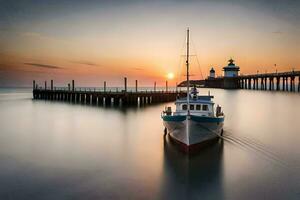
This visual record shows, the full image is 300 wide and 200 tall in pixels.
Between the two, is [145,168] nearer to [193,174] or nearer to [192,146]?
[193,174]

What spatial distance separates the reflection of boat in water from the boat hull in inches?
23.2

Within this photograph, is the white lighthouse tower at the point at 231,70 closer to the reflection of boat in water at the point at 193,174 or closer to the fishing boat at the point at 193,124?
the fishing boat at the point at 193,124

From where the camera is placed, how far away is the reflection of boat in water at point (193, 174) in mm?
9734

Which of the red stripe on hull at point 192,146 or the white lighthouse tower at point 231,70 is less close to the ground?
the white lighthouse tower at point 231,70

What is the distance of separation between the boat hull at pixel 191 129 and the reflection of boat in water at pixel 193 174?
588 mm

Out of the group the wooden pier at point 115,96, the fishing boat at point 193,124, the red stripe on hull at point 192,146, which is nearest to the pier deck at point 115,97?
the wooden pier at point 115,96

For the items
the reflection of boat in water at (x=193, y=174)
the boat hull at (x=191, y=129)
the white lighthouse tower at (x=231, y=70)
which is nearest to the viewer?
the reflection of boat in water at (x=193, y=174)

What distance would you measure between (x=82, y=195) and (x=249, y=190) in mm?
6244

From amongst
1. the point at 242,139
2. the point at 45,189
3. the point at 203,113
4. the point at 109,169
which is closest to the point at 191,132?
the point at 203,113

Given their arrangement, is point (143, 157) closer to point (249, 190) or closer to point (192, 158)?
point (192, 158)

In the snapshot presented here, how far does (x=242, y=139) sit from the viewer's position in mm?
18844

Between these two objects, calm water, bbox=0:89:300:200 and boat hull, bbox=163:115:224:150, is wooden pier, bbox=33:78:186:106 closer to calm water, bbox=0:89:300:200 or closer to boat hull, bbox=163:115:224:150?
calm water, bbox=0:89:300:200

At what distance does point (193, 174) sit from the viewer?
1152 cm

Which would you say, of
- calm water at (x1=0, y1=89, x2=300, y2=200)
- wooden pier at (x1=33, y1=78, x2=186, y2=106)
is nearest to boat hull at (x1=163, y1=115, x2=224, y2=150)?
calm water at (x1=0, y1=89, x2=300, y2=200)
